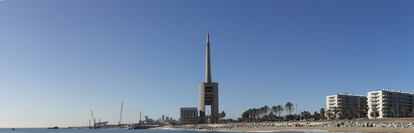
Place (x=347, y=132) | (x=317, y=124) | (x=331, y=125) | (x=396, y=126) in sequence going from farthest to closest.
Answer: (x=317, y=124) < (x=331, y=125) < (x=396, y=126) < (x=347, y=132)

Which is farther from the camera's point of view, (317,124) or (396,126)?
(317,124)

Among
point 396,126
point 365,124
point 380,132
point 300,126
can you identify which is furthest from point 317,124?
point 380,132

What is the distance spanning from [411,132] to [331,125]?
49.3 m

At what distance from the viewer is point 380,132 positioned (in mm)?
94875

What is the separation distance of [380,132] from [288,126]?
197ft

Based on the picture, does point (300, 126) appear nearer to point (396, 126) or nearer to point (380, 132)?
point (396, 126)

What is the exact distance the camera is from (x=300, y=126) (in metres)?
148

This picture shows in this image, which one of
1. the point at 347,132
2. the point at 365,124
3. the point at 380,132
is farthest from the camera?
the point at 365,124

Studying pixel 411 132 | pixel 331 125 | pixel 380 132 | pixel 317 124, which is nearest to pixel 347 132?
pixel 380 132

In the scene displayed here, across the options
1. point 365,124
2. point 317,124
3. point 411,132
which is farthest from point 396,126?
point 317,124

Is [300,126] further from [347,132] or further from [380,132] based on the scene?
[380,132]

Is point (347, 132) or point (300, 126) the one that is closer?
point (347, 132)

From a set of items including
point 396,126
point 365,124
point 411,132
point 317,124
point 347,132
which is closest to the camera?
point 411,132

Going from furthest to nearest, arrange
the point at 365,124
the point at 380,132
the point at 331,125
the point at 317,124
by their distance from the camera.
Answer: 1. the point at 317,124
2. the point at 331,125
3. the point at 365,124
4. the point at 380,132
